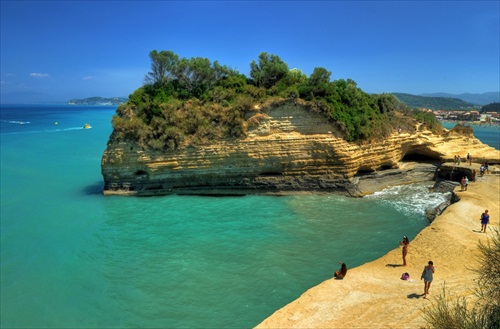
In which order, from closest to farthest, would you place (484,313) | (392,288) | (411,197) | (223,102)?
(484,313) < (392,288) < (411,197) < (223,102)

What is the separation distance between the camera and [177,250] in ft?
47.2

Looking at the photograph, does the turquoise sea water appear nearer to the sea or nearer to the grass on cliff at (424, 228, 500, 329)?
the sea

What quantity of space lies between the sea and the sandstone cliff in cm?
108

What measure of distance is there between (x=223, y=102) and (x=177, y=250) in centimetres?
1273

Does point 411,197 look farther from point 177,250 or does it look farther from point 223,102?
point 177,250

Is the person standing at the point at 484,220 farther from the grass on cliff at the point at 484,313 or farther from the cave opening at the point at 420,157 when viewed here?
the cave opening at the point at 420,157

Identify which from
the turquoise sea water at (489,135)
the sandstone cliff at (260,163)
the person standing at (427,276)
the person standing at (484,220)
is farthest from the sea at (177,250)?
the turquoise sea water at (489,135)

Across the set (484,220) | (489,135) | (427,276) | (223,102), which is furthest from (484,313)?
(489,135)

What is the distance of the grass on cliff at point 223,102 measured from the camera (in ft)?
72.9

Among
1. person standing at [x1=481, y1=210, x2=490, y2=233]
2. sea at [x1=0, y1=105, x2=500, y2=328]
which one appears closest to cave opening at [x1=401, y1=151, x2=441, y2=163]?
sea at [x1=0, y1=105, x2=500, y2=328]

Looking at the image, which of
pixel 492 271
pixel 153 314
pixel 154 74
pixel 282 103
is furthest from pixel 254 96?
pixel 492 271

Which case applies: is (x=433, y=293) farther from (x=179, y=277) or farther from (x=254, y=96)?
(x=254, y=96)

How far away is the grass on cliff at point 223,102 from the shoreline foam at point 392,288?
1052 cm

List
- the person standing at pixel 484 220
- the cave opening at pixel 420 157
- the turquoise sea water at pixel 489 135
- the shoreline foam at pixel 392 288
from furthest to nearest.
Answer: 1. the turquoise sea water at pixel 489 135
2. the cave opening at pixel 420 157
3. the person standing at pixel 484 220
4. the shoreline foam at pixel 392 288
